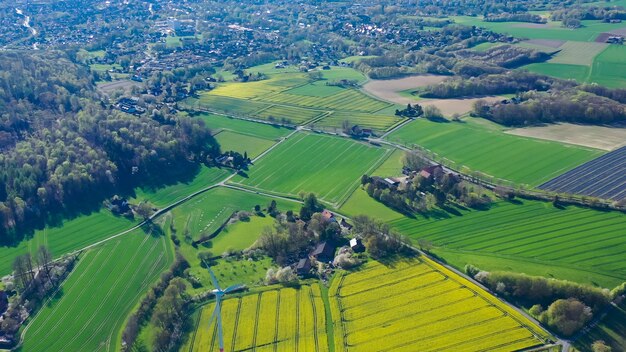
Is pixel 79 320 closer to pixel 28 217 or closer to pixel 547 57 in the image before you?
pixel 28 217

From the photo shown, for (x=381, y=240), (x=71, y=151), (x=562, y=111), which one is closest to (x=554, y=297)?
(x=381, y=240)

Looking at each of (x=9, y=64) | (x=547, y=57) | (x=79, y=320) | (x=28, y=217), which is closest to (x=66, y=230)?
(x=28, y=217)

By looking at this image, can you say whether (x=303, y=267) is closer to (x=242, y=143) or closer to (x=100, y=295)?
(x=100, y=295)

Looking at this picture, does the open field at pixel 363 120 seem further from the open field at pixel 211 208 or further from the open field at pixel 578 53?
the open field at pixel 578 53

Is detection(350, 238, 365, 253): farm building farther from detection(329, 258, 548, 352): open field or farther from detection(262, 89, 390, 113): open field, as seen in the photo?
detection(262, 89, 390, 113): open field

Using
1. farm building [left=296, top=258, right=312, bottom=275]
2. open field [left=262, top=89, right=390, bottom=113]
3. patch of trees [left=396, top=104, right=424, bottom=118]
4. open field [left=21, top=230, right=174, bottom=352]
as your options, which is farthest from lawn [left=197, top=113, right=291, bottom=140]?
farm building [left=296, top=258, right=312, bottom=275]

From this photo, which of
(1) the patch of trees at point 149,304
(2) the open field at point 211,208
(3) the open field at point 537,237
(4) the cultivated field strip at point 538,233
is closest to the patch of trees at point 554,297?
(3) the open field at point 537,237
